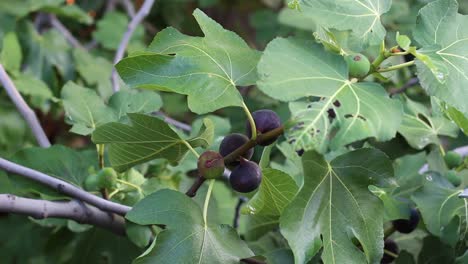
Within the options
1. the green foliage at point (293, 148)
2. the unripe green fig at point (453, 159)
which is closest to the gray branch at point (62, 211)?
the green foliage at point (293, 148)

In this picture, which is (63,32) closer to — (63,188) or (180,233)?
(63,188)

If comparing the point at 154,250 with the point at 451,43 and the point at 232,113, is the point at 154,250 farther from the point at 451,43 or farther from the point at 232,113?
the point at 232,113

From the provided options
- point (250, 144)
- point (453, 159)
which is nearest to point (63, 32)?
point (453, 159)

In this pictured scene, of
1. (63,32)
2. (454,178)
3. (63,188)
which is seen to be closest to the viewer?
(63,188)

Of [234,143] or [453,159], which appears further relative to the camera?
[453,159]

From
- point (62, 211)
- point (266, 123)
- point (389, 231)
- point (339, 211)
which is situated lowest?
point (389, 231)

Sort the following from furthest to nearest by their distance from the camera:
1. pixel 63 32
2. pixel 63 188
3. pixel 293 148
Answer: pixel 63 32, pixel 63 188, pixel 293 148
